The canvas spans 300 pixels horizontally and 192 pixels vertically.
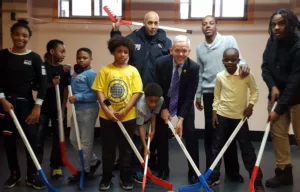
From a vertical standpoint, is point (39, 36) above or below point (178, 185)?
above

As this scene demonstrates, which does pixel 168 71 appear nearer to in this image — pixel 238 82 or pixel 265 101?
pixel 238 82

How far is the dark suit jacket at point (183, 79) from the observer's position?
113 inches

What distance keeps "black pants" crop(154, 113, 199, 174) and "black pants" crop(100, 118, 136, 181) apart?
317mm

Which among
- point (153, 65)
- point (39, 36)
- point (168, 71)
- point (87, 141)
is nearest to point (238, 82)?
point (168, 71)

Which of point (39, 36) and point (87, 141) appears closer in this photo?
point (87, 141)

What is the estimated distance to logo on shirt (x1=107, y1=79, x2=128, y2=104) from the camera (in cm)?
271

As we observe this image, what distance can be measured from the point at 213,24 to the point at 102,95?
1257 mm

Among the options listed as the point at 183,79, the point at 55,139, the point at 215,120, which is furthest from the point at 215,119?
the point at 55,139

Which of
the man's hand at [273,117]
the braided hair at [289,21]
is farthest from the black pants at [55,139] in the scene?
the braided hair at [289,21]

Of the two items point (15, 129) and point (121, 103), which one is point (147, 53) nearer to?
point (121, 103)

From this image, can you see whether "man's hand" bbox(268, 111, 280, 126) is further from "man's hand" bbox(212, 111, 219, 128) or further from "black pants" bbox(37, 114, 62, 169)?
"black pants" bbox(37, 114, 62, 169)

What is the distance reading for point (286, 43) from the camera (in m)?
2.79

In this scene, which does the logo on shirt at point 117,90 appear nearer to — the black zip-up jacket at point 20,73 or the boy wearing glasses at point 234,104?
the black zip-up jacket at point 20,73

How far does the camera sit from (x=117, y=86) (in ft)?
8.87
